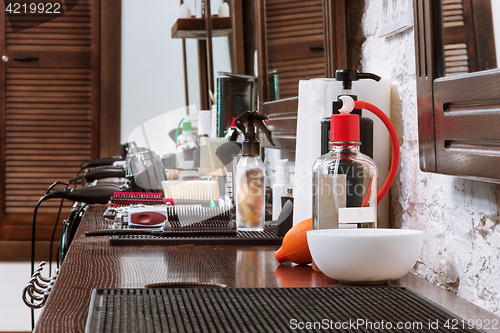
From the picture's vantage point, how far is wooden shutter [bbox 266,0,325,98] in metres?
1.31

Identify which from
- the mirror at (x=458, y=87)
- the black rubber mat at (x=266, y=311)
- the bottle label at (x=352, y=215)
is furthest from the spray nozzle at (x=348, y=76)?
the black rubber mat at (x=266, y=311)

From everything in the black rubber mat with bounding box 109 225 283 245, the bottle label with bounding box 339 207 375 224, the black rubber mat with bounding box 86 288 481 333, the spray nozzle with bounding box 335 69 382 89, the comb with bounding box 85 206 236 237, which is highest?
the spray nozzle with bounding box 335 69 382 89

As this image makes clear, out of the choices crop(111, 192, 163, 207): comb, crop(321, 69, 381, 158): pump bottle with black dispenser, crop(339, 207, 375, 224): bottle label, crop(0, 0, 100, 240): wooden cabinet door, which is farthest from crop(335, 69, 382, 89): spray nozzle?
crop(0, 0, 100, 240): wooden cabinet door

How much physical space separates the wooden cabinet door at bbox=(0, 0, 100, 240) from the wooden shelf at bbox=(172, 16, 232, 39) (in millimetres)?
968

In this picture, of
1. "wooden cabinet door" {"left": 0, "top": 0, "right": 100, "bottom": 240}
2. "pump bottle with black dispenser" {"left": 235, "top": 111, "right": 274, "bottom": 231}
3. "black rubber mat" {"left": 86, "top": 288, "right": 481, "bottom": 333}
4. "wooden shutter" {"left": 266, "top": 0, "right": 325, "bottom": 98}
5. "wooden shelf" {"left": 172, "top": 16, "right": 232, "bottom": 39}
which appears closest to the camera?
"black rubber mat" {"left": 86, "top": 288, "right": 481, "bottom": 333}

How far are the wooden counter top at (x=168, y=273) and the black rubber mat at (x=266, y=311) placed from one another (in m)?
0.03

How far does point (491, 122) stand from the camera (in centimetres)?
61

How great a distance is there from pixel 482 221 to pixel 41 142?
3841 millimetres

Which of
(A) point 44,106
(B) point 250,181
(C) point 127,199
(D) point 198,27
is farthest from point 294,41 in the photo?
(A) point 44,106

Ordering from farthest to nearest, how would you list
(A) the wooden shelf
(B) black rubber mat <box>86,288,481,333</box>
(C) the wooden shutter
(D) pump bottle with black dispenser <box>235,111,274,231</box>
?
1. (A) the wooden shelf
2. (C) the wooden shutter
3. (D) pump bottle with black dispenser <box>235,111,274,231</box>
4. (B) black rubber mat <box>86,288,481,333</box>

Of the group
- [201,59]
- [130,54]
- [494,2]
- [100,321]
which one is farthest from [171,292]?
[130,54]

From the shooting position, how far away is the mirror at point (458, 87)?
0.62 meters

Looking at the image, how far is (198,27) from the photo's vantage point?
3.21 meters

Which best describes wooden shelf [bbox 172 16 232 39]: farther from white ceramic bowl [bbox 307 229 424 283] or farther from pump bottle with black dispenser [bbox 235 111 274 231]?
white ceramic bowl [bbox 307 229 424 283]
